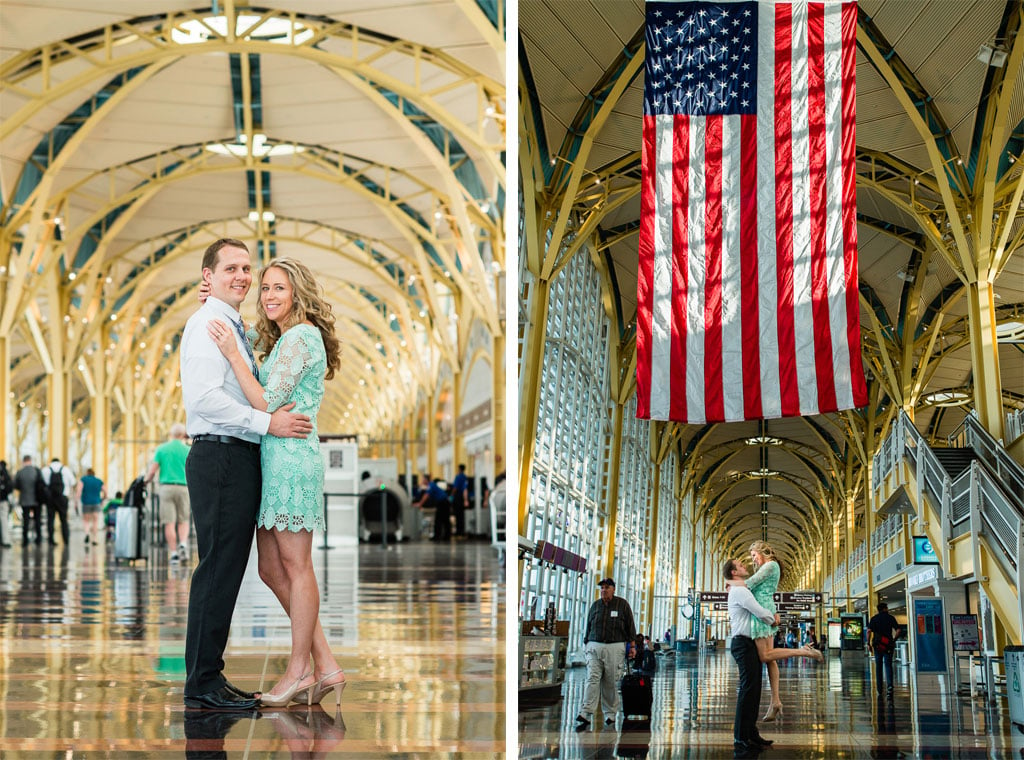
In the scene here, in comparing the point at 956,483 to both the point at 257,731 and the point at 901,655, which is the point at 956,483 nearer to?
the point at 901,655

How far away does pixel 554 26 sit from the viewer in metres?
7.96

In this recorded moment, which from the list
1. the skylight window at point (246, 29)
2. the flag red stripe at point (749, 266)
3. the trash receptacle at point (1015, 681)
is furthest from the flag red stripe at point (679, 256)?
the skylight window at point (246, 29)

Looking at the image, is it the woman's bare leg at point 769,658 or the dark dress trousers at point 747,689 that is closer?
the dark dress trousers at point 747,689

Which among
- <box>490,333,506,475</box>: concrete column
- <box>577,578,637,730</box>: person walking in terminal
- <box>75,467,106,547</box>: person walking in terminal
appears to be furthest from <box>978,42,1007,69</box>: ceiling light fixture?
<box>490,333,506,475</box>: concrete column

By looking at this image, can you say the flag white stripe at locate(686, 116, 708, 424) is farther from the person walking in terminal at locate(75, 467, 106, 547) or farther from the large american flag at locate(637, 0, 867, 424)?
the person walking in terminal at locate(75, 467, 106, 547)

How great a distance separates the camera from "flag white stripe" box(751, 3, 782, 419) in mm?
7652

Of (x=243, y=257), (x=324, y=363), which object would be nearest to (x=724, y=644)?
(x=324, y=363)

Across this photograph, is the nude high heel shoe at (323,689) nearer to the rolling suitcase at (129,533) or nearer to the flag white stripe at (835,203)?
the flag white stripe at (835,203)

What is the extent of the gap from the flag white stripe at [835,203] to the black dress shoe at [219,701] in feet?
14.3

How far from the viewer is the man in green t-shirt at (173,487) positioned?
16.9m

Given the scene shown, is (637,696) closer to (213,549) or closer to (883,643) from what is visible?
(883,643)

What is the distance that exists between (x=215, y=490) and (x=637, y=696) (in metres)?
3.31

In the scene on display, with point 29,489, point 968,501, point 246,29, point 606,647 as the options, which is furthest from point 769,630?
point 29,489

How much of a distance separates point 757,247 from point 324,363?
12.3 ft
